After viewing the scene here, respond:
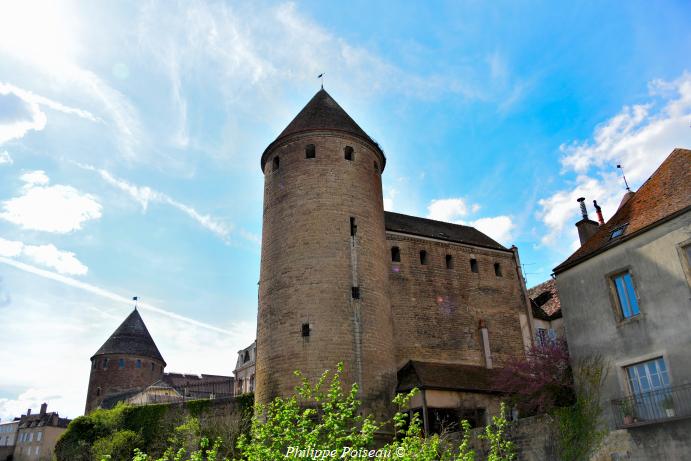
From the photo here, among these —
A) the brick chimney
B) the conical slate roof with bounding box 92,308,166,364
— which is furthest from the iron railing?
the brick chimney

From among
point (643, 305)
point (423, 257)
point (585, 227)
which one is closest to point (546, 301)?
point (585, 227)

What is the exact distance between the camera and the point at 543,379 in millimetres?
15570

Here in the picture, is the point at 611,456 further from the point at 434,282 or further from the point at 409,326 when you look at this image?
the point at 434,282

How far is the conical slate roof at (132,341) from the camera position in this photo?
38.9 m

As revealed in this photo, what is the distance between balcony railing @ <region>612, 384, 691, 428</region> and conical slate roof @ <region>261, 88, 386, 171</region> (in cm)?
1388

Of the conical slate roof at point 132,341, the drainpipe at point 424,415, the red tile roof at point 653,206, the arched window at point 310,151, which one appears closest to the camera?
the red tile roof at point 653,206

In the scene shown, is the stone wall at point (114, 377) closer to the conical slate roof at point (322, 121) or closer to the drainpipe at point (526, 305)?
the conical slate roof at point (322, 121)

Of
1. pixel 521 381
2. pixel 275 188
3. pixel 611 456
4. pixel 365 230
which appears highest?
pixel 275 188

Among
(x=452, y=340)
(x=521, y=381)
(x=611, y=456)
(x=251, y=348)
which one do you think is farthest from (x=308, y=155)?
(x=251, y=348)

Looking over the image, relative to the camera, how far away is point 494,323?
934 inches

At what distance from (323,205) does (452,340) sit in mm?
7560

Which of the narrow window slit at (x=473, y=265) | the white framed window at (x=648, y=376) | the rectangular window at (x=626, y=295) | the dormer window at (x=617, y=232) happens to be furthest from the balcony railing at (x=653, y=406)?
the narrow window slit at (x=473, y=265)

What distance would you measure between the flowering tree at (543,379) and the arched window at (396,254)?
23.9ft

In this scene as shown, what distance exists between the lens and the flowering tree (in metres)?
15.3
